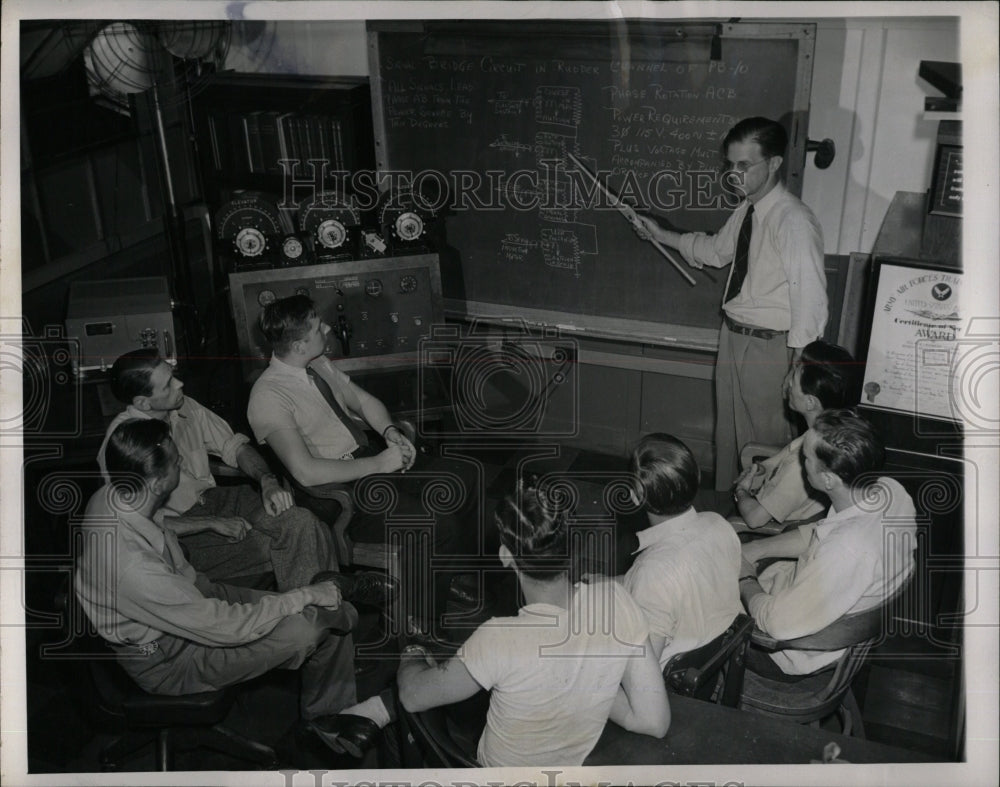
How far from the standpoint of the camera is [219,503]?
10.4ft

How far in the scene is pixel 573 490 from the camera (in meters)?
3.01

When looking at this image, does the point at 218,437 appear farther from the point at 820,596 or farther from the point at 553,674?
the point at 820,596

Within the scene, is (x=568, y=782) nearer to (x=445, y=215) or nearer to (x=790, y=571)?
(x=790, y=571)

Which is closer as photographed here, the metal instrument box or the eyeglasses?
the metal instrument box

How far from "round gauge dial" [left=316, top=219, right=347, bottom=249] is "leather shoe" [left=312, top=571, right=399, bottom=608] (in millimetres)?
1400

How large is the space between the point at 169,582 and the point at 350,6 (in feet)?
5.51

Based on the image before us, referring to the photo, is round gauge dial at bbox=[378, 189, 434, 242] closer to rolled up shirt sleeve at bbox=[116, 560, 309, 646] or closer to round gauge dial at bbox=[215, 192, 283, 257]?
round gauge dial at bbox=[215, 192, 283, 257]

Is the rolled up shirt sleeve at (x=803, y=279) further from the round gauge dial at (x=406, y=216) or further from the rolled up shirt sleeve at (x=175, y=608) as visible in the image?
the rolled up shirt sleeve at (x=175, y=608)

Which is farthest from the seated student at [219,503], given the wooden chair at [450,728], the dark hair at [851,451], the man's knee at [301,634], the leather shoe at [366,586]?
the dark hair at [851,451]

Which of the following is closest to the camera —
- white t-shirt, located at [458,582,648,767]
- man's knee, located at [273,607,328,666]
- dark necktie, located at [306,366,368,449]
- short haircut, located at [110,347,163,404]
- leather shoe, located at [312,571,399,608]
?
white t-shirt, located at [458,582,648,767]

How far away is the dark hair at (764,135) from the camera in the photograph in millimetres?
3373

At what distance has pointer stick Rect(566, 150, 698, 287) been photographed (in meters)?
3.74

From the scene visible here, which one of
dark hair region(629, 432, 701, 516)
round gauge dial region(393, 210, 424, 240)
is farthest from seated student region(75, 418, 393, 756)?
round gauge dial region(393, 210, 424, 240)

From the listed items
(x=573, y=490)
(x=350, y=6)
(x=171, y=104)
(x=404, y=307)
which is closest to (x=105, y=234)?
(x=171, y=104)
